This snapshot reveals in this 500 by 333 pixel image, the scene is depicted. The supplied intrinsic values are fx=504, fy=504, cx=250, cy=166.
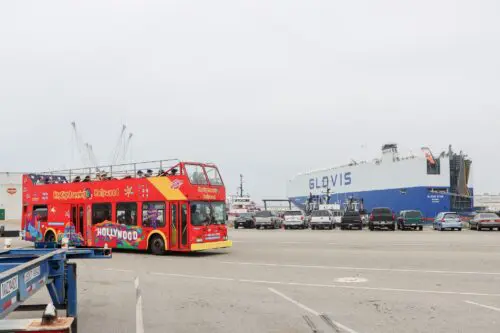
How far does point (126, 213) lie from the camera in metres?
20.1

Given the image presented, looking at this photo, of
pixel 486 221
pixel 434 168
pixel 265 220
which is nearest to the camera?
pixel 486 221

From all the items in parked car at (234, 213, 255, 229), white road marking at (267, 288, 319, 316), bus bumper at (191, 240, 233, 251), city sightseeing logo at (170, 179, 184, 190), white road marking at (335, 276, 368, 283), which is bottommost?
parked car at (234, 213, 255, 229)

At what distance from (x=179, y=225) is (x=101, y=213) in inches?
176

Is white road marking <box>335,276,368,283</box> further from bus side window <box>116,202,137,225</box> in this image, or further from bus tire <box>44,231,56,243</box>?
bus tire <box>44,231,56,243</box>

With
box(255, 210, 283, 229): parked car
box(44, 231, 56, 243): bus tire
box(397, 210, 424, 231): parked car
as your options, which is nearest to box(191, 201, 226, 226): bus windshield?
box(44, 231, 56, 243): bus tire

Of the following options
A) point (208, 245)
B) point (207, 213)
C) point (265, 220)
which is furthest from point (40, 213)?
point (265, 220)

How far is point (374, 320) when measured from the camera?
7.53m

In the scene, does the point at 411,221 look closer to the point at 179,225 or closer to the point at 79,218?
the point at 179,225

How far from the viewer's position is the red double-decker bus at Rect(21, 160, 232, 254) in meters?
18.5

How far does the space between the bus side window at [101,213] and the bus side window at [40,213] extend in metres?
3.75

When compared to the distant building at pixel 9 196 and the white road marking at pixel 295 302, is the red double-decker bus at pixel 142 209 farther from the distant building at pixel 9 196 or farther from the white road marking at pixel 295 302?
the distant building at pixel 9 196

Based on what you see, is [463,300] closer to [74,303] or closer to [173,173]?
[74,303]

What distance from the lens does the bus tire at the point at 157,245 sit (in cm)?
1875

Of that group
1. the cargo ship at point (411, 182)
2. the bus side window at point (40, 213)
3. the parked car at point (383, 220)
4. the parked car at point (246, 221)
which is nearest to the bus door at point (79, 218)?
the bus side window at point (40, 213)
